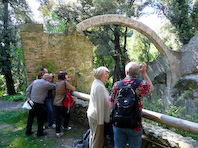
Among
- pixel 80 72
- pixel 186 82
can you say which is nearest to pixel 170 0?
pixel 186 82

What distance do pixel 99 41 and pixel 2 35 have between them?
26.8 ft

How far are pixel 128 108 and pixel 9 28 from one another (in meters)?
14.2

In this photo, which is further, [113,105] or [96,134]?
[96,134]

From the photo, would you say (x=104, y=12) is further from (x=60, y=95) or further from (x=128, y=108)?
(x=128, y=108)

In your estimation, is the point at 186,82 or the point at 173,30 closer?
the point at 186,82

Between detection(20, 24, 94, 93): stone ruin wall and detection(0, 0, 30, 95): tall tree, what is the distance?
8.53 meters

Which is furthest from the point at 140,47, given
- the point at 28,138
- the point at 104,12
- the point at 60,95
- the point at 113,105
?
the point at 113,105

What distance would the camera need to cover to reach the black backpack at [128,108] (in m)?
1.98

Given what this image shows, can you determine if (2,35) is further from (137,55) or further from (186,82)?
(186,82)

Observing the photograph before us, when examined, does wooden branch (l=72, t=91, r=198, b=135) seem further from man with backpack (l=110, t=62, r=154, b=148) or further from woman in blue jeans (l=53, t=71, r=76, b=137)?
woman in blue jeans (l=53, t=71, r=76, b=137)

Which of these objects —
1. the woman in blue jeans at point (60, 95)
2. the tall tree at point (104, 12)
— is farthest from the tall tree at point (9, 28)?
the woman in blue jeans at point (60, 95)

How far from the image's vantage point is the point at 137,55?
1562 cm

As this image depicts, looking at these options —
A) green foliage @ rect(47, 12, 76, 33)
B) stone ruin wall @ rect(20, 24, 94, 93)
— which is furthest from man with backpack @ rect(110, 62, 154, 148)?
green foliage @ rect(47, 12, 76, 33)

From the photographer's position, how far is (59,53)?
546 centimetres
